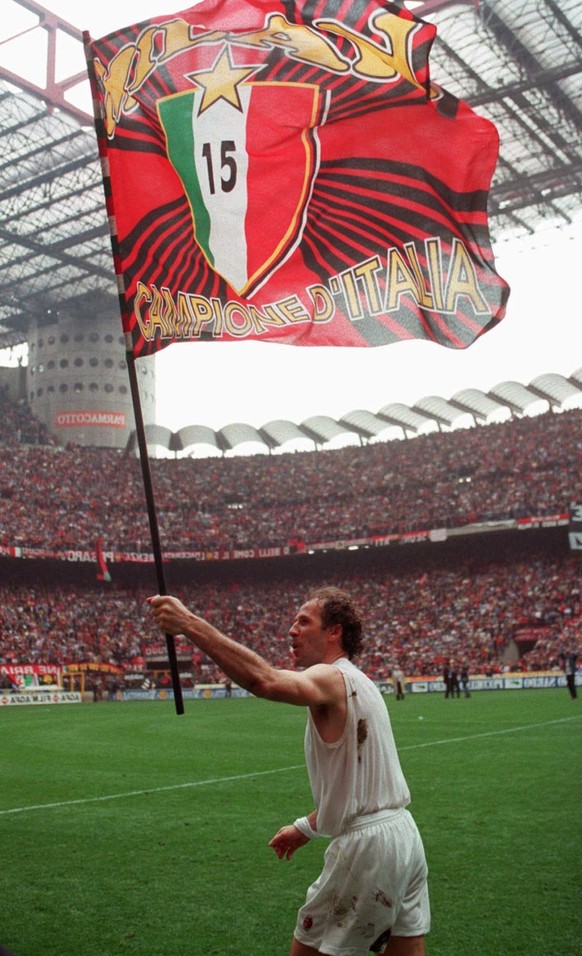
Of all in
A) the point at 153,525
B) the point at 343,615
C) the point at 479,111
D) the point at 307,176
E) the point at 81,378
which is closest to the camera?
the point at 343,615

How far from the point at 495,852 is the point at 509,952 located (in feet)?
9.67

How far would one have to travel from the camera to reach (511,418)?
64.4 metres

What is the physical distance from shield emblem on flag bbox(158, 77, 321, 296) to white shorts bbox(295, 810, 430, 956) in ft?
14.3

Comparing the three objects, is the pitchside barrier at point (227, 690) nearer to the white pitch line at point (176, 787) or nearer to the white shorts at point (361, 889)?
the white pitch line at point (176, 787)

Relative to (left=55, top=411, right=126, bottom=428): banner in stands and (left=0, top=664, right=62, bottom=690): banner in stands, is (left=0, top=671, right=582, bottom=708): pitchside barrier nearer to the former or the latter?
(left=0, top=664, right=62, bottom=690): banner in stands

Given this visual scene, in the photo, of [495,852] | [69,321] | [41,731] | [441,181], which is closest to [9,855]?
Answer: [495,852]

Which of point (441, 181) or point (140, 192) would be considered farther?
point (441, 181)

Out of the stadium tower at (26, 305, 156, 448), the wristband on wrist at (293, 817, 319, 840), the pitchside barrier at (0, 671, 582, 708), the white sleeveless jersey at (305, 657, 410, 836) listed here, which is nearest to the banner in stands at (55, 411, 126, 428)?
the stadium tower at (26, 305, 156, 448)

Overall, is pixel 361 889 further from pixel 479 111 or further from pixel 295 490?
pixel 295 490

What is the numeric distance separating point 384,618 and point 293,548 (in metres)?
7.80

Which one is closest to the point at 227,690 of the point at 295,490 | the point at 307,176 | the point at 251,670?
the point at 295,490

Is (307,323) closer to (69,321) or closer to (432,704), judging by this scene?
(432,704)

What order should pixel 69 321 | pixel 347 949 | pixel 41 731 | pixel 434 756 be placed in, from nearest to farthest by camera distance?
pixel 347 949, pixel 434 756, pixel 41 731, pixel 69 321

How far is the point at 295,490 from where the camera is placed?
67.1 metres
